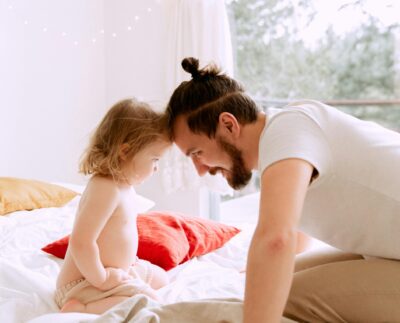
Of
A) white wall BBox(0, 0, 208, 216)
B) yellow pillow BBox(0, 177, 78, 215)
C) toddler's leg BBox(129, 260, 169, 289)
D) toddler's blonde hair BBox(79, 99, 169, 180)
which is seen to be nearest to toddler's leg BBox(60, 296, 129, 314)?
toddler's leg BBox(129, 260, 169, 289)

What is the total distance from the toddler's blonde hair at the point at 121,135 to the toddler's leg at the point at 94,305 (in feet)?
1.09

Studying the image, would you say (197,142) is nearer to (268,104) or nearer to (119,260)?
(119,260)

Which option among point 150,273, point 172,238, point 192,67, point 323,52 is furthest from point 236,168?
point 323,52

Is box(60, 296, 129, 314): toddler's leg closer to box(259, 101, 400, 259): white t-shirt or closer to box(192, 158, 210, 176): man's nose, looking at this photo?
Answer: box(192, 158, 210, 176): man's nose

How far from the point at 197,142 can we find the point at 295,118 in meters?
0.34

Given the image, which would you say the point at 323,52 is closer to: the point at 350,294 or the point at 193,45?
the point at 193,45

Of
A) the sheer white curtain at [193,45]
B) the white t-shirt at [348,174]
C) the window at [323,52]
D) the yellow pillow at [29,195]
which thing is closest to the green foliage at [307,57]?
the window at [323,52]

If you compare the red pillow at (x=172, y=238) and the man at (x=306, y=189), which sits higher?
the man at (x=306, y=189)

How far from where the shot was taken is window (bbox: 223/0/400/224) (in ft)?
11.0

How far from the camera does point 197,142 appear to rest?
56.1 inches

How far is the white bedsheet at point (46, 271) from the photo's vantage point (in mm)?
1524

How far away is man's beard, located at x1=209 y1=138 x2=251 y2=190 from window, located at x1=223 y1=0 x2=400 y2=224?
7.05ft

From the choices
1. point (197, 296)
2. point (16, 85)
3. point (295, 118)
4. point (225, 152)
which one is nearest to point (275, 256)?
point (295, 118)

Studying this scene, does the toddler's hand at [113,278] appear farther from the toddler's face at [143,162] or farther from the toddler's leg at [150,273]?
the toddler's face at [143,162]
